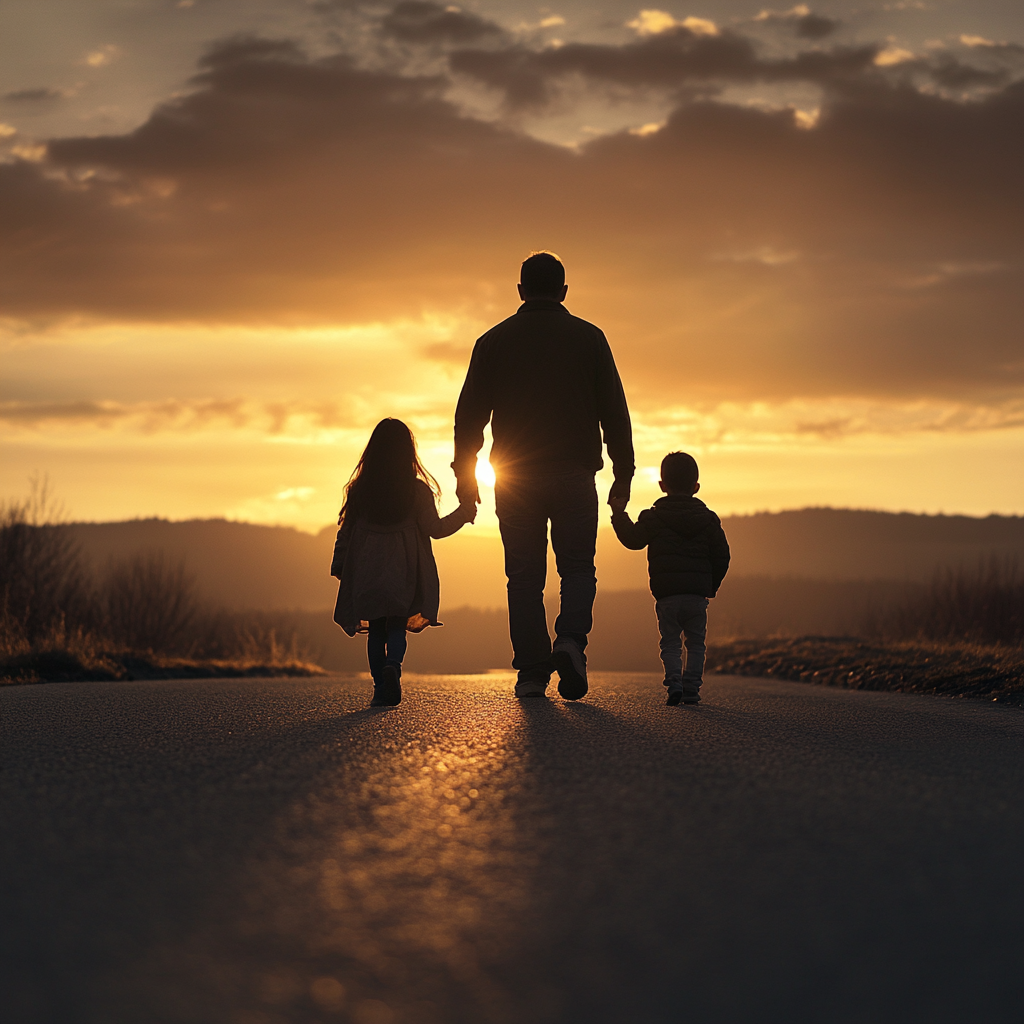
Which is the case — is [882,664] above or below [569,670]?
below

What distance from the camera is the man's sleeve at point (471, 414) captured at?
271 inches

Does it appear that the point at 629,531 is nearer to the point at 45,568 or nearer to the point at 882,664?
the point at 882,664

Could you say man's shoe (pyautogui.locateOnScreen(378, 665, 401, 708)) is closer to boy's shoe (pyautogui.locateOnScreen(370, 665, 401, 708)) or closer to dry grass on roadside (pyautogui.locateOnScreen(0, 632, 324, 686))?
boy's shoe (pyautogui.locateOnScreen(370, 665, 401, 708))

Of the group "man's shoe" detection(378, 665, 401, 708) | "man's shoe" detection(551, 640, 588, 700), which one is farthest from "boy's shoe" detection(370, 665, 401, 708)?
"man's shoe" detection(551, 640, 588, 700)

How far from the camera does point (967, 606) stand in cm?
2028

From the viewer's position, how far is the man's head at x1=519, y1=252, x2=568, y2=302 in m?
7.02

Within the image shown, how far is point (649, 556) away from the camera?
285 inches

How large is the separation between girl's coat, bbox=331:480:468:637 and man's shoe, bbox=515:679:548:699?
99 cm

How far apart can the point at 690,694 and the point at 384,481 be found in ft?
7.87

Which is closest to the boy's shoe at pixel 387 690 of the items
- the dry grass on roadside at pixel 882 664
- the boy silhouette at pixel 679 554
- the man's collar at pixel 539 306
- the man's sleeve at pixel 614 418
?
the boy silhouette at pixel 679 554

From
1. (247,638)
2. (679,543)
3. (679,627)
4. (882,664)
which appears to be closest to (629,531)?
(679,543)

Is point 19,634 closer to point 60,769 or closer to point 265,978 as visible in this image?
point 60,769

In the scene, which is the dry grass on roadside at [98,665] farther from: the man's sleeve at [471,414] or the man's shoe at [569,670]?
the man's shoe at [569,670]

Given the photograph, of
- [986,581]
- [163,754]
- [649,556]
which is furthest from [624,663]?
[163,754]
